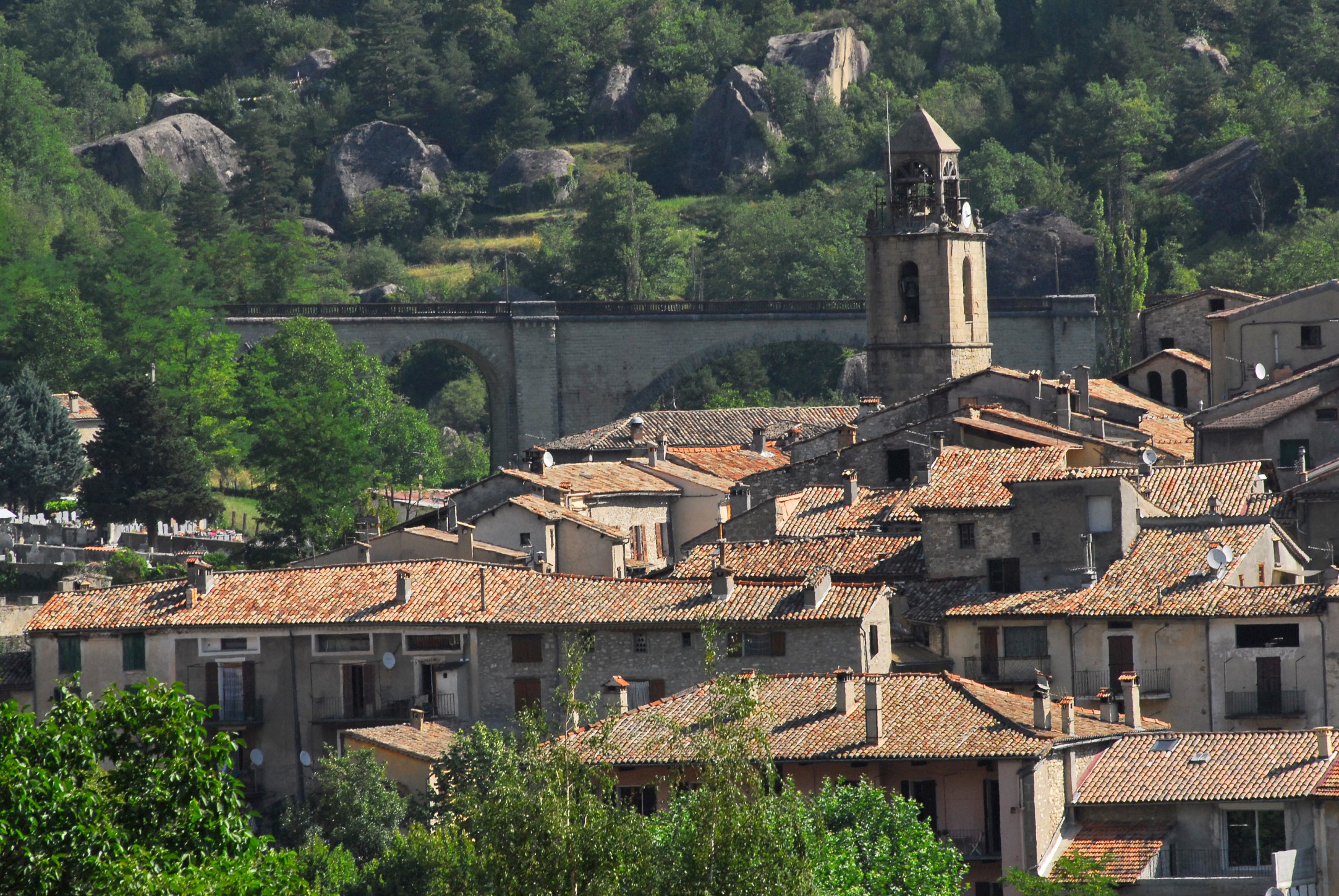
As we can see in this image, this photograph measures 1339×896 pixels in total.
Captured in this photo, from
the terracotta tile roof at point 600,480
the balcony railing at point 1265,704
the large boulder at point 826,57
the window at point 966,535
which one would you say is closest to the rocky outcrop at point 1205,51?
the large boulder at point 826,57

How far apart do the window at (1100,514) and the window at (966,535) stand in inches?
81.6

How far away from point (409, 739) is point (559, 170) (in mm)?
116243

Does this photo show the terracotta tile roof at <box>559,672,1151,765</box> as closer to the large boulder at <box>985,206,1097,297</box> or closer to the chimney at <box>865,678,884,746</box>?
the chimney at <box>865,678,884,746</box>

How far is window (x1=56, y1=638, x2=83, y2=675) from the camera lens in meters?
49.7

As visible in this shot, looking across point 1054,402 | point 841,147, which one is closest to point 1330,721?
point 1054,402

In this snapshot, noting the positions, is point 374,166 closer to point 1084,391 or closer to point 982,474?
point 1084,391

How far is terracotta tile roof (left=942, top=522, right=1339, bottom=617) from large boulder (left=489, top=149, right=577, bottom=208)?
112802 mm

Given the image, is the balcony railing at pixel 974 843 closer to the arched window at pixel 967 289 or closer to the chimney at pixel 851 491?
the chimney at pixel 851 491

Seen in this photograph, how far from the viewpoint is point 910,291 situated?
246 ft

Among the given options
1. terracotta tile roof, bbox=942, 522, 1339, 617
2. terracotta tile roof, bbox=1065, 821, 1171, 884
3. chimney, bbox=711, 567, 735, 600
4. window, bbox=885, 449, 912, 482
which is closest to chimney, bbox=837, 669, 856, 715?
terracotta tile roof, bbox=1065, 821, 1171, 884

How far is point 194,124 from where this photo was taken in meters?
160

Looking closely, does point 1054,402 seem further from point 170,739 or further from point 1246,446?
point 170,739

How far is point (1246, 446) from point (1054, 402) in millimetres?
6146

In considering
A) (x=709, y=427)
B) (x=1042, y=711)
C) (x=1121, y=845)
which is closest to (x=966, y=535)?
(x=1042, y=711)
